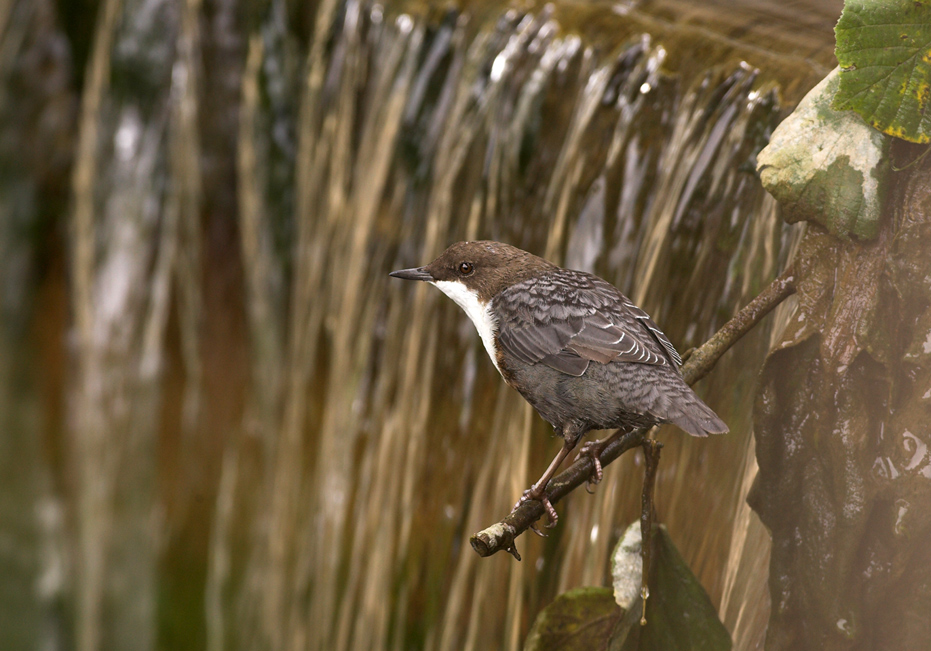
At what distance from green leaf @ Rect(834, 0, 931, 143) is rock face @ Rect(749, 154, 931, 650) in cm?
8

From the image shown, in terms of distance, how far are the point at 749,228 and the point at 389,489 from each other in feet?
3.44

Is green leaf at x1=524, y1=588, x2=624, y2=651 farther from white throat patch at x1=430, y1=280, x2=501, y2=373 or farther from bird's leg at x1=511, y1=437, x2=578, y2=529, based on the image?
white throat patch at x1=430, y1=280, x2=501, y2=373

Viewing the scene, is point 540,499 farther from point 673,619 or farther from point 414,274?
point 414,274

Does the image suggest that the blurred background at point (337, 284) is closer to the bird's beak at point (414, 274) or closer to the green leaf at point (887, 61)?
the green leaf at point (887, 61)

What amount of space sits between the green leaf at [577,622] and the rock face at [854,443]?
0.23m

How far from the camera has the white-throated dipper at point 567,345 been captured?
97 cm

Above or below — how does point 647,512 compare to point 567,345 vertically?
below

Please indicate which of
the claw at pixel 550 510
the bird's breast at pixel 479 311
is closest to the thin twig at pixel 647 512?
the claw at pixel 550 510

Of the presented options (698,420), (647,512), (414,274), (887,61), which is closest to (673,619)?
(647,512)

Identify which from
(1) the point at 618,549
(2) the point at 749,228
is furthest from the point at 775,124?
(1) the point at 618,549

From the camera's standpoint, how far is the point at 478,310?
1152 millimetres

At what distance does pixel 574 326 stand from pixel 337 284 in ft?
3.50

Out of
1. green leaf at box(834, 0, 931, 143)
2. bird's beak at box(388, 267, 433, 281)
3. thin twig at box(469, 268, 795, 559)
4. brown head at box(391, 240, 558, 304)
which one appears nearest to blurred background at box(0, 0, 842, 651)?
thin twig at box(469, 268, 795, 559)

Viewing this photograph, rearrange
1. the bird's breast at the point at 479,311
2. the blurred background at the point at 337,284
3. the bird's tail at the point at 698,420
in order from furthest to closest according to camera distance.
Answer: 1. the blurred background at the point at 337,284
2. the bird's breast at the point at 479,311
3. the bird's tail at the point at 698,420
